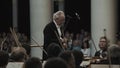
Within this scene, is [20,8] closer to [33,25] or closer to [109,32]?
[33,25]

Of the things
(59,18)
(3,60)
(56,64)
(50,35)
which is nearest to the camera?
(56,64)

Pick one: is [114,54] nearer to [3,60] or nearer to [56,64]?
[3,60]

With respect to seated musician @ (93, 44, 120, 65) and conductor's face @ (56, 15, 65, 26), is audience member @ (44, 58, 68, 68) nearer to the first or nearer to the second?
seated musician @ (93, 44, 120, 65)

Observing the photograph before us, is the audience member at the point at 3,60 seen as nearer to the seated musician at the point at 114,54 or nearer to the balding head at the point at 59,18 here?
the seated musician at the point at 114,54

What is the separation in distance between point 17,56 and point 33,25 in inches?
429

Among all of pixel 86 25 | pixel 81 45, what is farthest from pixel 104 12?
pixel 86 25

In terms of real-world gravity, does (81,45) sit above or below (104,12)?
below

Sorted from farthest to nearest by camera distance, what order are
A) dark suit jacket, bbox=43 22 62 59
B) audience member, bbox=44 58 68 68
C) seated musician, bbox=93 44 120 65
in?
dark suit jacket, bbox=43 22 62 59 → seated musician, bbox=93 44 120 65 → audience member, bbox=44 58 68 68

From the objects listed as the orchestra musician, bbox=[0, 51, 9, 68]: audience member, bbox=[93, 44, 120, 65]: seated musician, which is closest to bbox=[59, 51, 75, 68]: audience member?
bbox=[0, 51, 9, 68]: audience member

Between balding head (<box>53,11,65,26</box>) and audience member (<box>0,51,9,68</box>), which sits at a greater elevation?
balding head (<box>53,11,65,26</box>)

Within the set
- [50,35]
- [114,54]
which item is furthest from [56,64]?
[50,35]

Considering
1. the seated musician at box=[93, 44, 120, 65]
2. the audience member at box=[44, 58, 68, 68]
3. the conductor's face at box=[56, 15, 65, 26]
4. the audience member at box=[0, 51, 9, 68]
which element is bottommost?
the seated musician at box=[93, 44, 120, 65]

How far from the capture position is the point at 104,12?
17.7 m

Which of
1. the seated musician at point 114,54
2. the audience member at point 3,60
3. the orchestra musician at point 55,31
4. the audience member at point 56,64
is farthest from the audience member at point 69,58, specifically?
the orchestra musician at point 55,31
